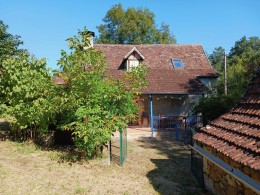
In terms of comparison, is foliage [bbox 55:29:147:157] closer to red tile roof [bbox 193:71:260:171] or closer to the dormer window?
red tile roof [bbox 193:71:260:171]

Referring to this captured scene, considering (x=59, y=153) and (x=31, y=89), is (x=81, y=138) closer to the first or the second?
(x=59, y=153)

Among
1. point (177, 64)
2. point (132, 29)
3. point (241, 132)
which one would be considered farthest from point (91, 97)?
point (132, 29)

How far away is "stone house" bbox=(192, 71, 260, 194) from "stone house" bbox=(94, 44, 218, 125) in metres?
10.7

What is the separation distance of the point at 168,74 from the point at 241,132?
16632 millimetres

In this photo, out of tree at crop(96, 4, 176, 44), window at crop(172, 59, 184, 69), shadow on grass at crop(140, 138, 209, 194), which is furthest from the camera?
tree at crop(96, 4, 176, 44)

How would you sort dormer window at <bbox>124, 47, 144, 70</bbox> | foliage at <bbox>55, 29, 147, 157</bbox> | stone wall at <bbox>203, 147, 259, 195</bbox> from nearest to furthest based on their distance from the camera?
stone wall at <bbox>203, 147, 259, 195</bbox>, foliage at <bbox>55, 29, 147, 157</bbox>, dormer window at <bbox>124, 47, 144, 70</bbox>

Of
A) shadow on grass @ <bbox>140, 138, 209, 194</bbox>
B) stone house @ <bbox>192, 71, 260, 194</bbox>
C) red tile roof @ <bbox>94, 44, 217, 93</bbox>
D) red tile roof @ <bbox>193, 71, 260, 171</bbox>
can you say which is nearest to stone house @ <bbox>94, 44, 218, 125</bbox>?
red tile roof @ <bbox>94, 44, 217, 93</bbox>

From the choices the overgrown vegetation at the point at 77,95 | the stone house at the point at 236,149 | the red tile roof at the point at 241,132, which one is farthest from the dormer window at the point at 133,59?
the red tile roof at the point at 241,132

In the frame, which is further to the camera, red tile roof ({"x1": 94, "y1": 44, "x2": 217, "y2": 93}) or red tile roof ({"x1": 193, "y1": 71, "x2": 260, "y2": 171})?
red tile roof ({"x1": 94, "y1": 44, "x2": 217, "y2": 93})

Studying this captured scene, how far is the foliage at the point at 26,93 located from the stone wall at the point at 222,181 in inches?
237

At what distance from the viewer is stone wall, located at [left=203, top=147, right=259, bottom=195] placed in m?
4.95

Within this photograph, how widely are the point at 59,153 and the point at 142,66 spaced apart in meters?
4.41

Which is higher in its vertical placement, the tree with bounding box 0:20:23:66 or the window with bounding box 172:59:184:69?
the tree with bounding box 0:20:23:66

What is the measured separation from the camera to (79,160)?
31.5 ft
